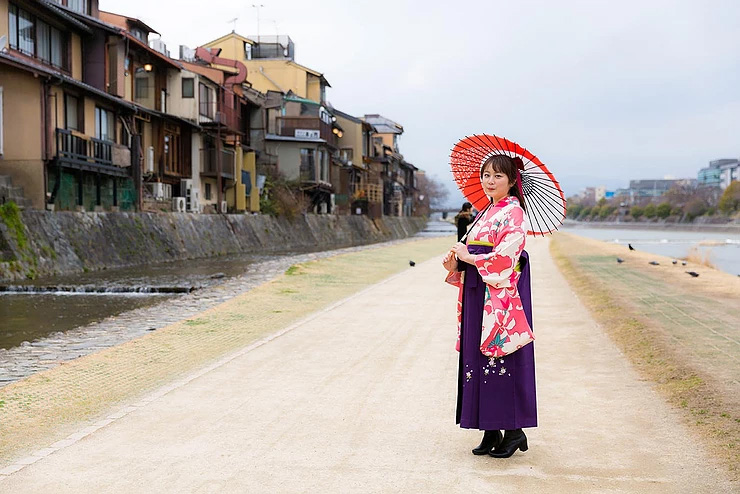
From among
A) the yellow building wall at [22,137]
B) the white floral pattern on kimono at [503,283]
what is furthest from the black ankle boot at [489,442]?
the yellow building wall at [22,137]

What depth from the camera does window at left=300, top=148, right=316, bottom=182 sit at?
55.6m

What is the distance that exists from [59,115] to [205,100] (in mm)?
15467

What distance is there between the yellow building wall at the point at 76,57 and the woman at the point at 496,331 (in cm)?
2866

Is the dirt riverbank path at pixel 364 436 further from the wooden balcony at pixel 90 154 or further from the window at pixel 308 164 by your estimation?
the window at pixel 308 164

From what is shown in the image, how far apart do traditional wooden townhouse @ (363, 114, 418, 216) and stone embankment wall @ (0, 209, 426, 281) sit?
3852 cm

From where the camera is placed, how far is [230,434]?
18.3 feet

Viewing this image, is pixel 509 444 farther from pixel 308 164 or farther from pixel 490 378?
pixel 308 164

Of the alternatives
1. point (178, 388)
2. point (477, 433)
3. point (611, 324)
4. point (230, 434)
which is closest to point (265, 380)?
point (178, 388)

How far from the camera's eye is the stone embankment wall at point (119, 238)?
20516 mm

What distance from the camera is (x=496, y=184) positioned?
209 inches

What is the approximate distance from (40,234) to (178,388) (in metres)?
16.3

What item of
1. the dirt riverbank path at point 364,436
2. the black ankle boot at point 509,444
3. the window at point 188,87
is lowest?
the dirt riverbank path at point 364,436

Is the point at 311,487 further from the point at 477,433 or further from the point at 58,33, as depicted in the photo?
the point at 58,33

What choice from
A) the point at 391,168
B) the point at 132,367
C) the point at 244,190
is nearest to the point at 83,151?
the point at 244,190
